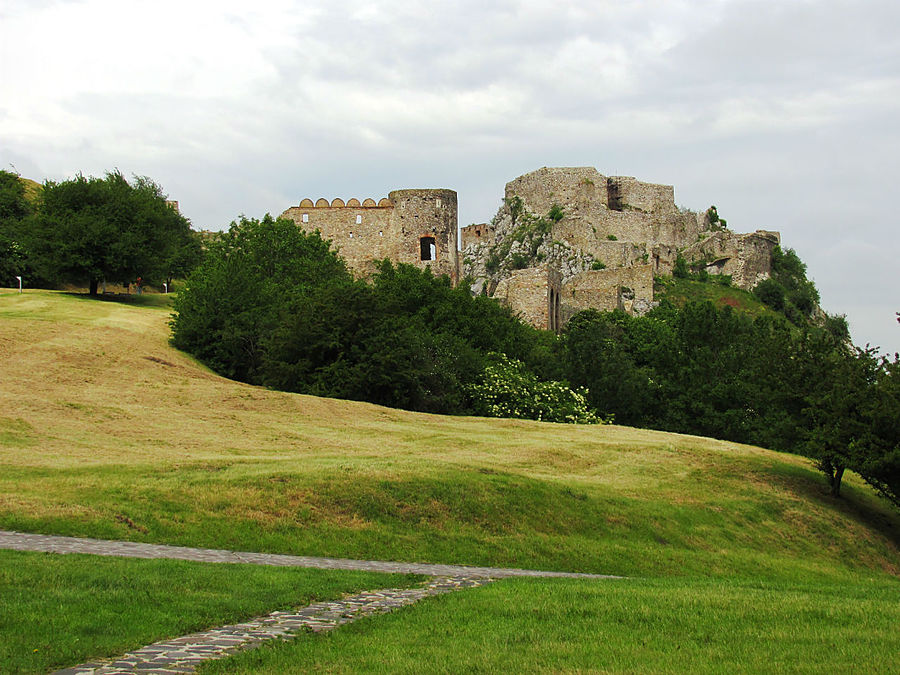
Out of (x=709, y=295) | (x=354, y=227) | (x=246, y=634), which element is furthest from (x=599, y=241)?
(x=246, y=634)

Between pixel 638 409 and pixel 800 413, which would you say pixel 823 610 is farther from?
pixel 638 409

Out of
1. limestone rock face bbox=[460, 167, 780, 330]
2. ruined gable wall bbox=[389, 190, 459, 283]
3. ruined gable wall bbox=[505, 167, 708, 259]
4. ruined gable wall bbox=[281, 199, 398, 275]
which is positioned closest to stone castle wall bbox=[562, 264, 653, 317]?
limestone rock face bbox=[460, 167, 780, 330]

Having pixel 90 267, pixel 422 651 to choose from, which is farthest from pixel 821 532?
pixel 90 267

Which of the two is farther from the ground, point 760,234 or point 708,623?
point 760,234

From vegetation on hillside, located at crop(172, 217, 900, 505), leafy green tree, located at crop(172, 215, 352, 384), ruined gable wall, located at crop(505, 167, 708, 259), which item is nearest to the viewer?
vegetation on hillside, located at crop(172, 217, 900, 505)

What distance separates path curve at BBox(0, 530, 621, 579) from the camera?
14156 mm

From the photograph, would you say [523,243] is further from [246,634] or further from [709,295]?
[246,634]

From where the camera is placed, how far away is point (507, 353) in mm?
50125

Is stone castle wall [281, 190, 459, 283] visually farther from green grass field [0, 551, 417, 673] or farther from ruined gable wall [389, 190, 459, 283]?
green grass field [0, 551, 417, 673]

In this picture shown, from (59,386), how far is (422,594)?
24.4 meters

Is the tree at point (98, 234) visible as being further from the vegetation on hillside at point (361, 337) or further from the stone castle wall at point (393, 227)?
the stone castle wall at point (393, 227)

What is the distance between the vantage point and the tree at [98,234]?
53.3m

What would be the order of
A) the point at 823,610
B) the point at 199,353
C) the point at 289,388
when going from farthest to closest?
1. the point at 199,353
2. the point at 289,388
3. the point at 823,610

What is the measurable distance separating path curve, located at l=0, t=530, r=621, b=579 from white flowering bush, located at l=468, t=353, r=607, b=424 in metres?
25.5
